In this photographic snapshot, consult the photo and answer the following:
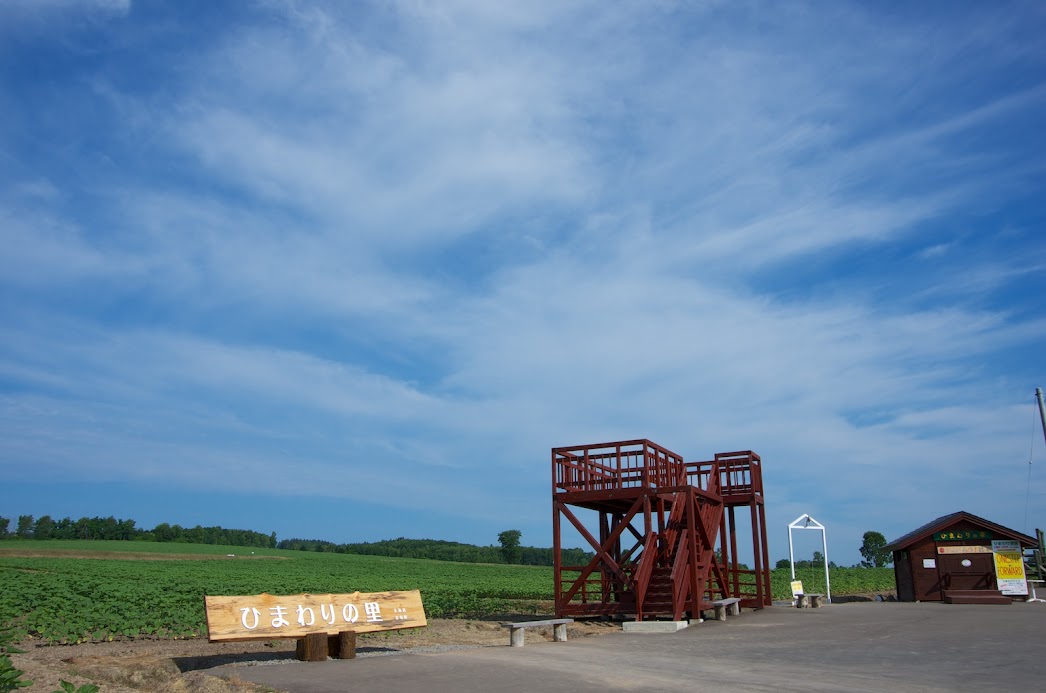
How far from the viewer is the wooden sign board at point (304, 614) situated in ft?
38.3

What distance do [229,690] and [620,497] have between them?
40.6 ft

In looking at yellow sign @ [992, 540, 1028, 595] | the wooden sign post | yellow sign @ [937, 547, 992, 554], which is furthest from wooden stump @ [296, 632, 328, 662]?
yellow sign @ [992, 540, 1028, 595]

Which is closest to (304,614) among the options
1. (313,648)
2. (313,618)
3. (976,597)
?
(313,618)

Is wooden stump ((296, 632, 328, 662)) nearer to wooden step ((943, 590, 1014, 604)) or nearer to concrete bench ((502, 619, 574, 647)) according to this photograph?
concrete bench ((502, 619, 574, 647))

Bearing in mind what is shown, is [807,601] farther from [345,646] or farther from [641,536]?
[345,646]

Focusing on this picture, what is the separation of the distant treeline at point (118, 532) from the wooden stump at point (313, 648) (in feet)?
364

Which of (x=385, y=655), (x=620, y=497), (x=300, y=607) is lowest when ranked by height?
(x=385, y=655)

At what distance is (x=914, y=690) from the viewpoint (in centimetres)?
883

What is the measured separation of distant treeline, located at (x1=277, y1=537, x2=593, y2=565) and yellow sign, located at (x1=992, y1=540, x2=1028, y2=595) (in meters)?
87.7

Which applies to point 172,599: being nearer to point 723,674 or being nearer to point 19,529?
point 723,674

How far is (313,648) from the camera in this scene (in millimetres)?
12594

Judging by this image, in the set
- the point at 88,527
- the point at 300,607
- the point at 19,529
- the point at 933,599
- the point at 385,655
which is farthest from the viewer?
the point at 19,529

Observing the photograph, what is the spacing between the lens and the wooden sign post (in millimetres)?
11703

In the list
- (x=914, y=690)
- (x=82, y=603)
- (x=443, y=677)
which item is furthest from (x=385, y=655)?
(x=82, y=603)
